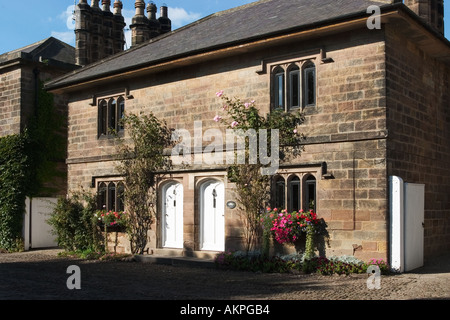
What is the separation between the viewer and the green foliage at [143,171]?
1536 centimetres

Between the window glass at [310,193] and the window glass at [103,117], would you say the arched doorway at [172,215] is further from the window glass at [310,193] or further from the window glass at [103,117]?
the window glass at [310,193]

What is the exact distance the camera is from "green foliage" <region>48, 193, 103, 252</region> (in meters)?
16.6

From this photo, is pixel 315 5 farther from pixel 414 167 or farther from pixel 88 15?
pixel 88 15

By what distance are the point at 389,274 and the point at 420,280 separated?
837mm

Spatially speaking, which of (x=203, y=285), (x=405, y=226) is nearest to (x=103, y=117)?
(x=203, y=285)

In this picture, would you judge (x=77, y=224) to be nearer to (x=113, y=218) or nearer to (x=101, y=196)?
(x=101, y=196)

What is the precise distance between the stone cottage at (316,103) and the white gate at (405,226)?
18cm

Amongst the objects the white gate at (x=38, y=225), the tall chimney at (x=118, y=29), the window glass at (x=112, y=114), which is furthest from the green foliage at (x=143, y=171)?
the tall chimney at (x=118, y=29)

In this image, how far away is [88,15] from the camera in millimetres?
22500

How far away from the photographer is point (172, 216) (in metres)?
15.3

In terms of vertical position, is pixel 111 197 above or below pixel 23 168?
below

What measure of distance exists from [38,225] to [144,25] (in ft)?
28.1

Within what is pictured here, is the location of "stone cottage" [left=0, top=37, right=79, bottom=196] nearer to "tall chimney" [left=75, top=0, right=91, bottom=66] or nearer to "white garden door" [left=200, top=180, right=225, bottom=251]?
"tall chimney" [left=75, top=0, right=91, bottom=66]

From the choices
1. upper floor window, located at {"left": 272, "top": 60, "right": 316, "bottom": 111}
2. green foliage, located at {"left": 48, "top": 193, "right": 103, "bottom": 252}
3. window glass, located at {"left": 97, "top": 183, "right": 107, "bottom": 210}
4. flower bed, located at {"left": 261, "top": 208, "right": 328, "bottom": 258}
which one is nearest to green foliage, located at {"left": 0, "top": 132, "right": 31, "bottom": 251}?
green foliage, located at {"left": 48, "top": 193, "right": 103, "bottom": 252}
